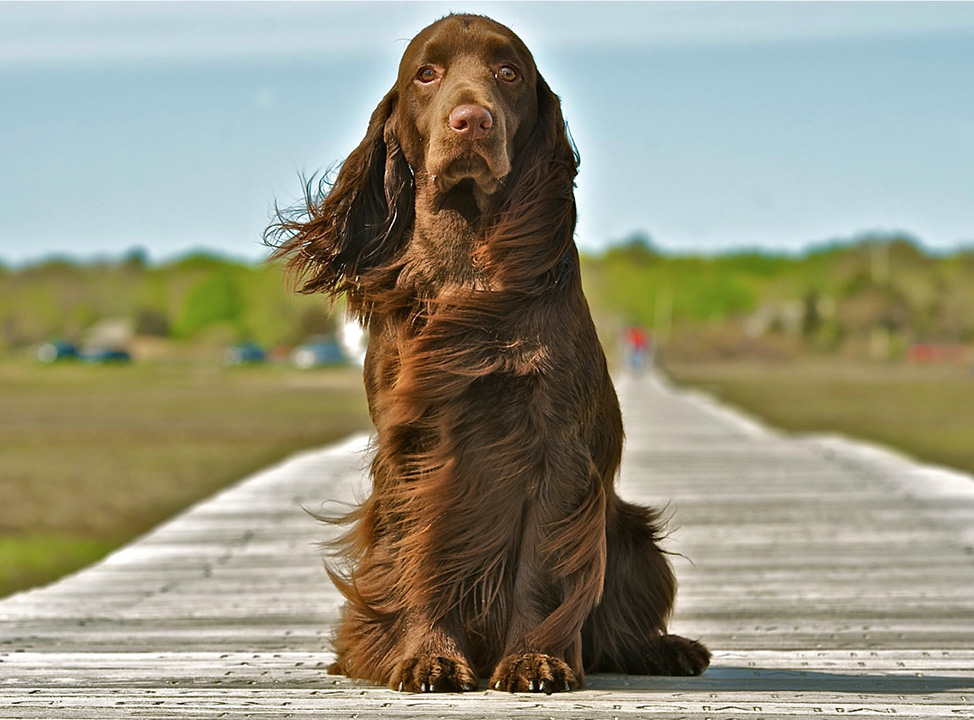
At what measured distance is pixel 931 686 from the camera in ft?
11.0

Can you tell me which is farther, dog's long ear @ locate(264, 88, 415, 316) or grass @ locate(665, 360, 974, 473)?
grass @ locate(665, 360, 974, 473)

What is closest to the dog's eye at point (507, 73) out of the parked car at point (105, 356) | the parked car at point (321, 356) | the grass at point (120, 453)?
the grass at point (120, 453)

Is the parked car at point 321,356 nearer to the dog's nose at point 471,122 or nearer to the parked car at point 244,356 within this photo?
the parked car at point 244,356

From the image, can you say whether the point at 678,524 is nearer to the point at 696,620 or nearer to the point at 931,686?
the point at 696,620

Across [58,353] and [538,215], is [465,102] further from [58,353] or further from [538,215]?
[58,353]

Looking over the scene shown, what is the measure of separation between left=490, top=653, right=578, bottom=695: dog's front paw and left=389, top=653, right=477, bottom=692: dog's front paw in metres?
0.07

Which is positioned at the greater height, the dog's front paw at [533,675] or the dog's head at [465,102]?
the dog's head at [465,102]

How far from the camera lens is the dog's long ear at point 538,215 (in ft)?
10.1

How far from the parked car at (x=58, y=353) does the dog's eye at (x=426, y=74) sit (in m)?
87.9

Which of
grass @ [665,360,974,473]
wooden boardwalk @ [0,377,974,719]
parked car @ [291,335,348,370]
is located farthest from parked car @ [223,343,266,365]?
wooden boardwalk @ [0,377,974,719]

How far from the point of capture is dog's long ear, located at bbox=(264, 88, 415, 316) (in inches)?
128

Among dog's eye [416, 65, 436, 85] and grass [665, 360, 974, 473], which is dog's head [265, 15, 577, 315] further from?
grass [665, 360, 974, 473]

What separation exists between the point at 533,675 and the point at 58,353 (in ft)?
308

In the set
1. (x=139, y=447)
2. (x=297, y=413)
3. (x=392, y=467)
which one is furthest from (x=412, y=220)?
(x=297, y=413)
